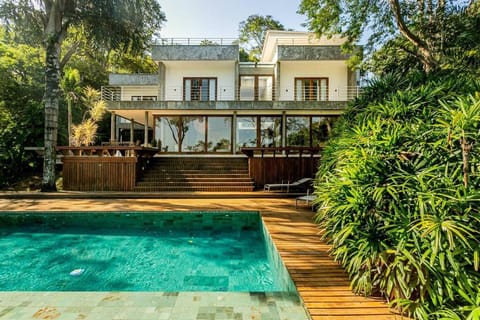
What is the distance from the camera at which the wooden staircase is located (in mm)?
10484

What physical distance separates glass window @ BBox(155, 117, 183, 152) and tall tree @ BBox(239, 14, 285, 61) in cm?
1678

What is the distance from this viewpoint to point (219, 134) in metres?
15.0

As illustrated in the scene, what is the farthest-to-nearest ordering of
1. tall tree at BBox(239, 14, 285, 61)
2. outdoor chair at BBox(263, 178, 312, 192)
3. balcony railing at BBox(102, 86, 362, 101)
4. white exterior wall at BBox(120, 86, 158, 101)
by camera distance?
tall tree at BBox(239, 14, 285, 61) → white exterior wall at BBox(120, 86, 158, 101) → balcony railing at BBox(102, 86, 362, 101) → outdoor chair at BBox(263, 178, 312, 192)

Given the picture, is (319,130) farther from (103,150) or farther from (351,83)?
(103,150)

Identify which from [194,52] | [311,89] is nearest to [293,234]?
[311,89]

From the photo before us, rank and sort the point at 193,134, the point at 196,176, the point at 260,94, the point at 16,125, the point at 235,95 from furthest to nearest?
the point at 260,94
the point at 235,95
the point at 193,134
the point at 16,125
the point at 196,176

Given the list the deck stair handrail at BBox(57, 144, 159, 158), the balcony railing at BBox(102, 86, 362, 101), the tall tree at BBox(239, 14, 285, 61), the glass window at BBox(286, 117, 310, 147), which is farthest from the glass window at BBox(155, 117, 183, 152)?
the tall tree at BBox(239, 14, 285, 61)

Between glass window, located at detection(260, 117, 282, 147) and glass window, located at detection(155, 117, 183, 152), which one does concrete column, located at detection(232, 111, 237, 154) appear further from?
glass window, located at detection(155, 117, 183, 152)

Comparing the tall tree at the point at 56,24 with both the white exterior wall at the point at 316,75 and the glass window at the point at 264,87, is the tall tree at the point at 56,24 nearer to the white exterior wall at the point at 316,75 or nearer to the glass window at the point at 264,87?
the glass window at the point at 264,87

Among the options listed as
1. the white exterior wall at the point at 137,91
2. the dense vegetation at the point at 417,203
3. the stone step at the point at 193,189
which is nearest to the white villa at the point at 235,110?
the stone step at the point at 193,189

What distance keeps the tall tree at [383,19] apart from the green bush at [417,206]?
10035 mm

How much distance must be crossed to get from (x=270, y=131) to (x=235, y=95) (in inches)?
121

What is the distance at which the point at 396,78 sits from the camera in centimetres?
468

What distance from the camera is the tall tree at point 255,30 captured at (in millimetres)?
29188
